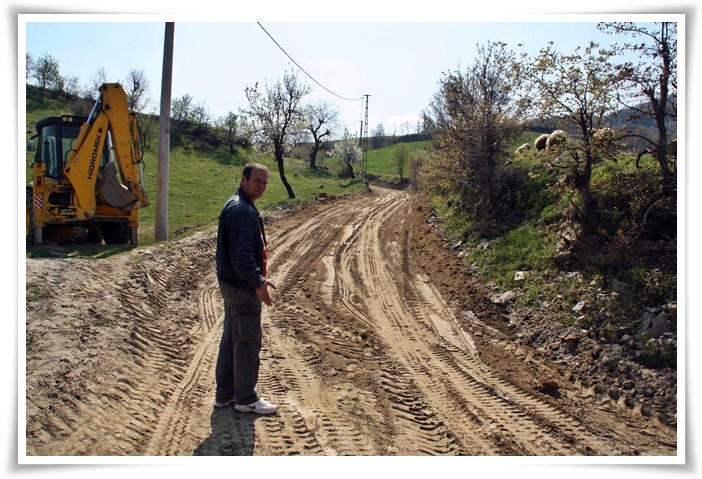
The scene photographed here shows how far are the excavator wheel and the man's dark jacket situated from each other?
7.37 m

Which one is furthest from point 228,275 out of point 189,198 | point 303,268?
point 189,198

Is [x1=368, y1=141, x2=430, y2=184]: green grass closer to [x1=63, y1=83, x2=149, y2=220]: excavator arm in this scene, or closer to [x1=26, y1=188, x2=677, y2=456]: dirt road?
[x1=63, y1=83, x2=149, y2=220]: excavator arm

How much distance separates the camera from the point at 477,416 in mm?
4121

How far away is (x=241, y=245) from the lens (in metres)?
3.68

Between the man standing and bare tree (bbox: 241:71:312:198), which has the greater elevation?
bare tree (bbox: 241:71:312:198)

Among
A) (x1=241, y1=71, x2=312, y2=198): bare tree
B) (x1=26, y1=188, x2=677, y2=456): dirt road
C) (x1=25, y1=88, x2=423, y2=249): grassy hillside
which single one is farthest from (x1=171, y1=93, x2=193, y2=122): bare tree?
(x1=26, y1=188, x2=677, y2=456): dirt road

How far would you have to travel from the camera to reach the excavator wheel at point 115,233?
10188 mm

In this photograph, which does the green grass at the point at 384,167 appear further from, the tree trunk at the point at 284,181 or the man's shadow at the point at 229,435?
the man's shadow at the point at 229,435

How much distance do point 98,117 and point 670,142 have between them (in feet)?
32.7

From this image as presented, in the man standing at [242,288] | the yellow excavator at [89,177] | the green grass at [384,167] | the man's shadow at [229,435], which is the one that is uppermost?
the green grass at [384,167]

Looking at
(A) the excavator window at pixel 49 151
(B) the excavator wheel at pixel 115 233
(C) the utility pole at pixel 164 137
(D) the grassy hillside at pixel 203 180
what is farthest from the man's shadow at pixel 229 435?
(A) the excavator window at pixel 49 151

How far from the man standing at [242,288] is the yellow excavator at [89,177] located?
707 centimetres

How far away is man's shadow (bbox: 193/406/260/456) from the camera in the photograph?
3.44 meters
